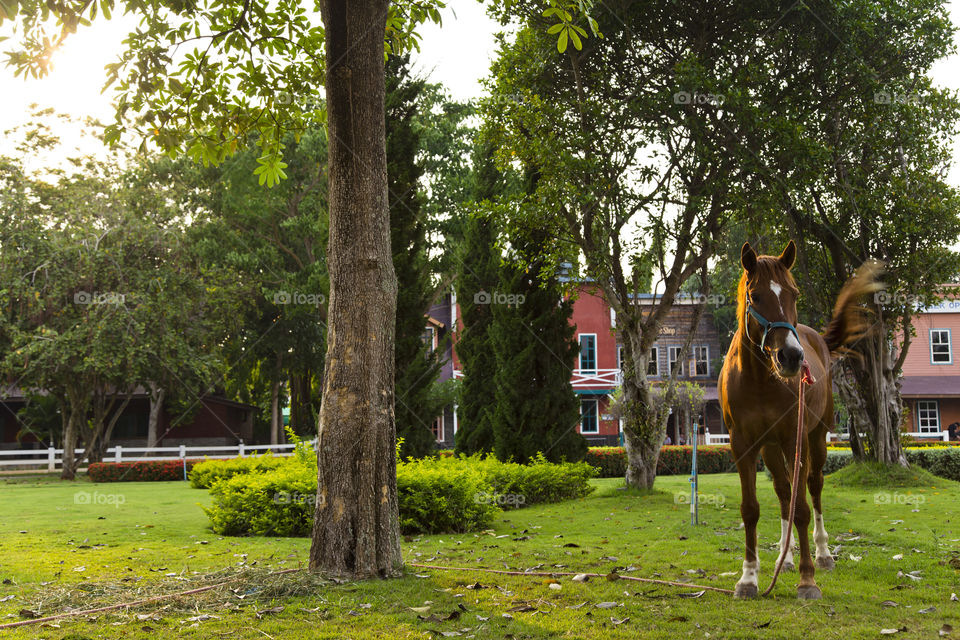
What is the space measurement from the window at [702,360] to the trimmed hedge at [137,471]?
90.3 ft

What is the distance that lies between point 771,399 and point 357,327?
12.3 feet

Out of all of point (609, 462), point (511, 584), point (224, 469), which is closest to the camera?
point (511, 584)

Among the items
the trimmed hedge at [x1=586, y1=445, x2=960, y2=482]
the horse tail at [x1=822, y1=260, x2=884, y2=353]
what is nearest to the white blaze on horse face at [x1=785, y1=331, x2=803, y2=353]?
the horse tail at [x1=822, y1=260, x2=884, y2=353]

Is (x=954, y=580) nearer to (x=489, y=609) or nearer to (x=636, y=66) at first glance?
(x=489, y=609)

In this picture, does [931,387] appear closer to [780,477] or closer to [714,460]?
[714,460]

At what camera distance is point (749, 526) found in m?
6.09

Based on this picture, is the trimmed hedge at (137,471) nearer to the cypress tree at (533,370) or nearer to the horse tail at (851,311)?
the cypress tree at (533,370)

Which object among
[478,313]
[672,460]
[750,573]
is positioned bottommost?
[672,460]

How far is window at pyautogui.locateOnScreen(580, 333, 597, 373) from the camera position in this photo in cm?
3653

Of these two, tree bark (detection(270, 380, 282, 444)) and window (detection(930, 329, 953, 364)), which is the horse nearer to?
tree bark (detection(270, 380, 282, 444))

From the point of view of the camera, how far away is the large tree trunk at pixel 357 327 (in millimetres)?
6668

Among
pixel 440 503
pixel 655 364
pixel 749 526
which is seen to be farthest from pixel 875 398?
pixel 655 364

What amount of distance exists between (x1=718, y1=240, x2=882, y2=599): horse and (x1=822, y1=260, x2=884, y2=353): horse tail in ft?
0.50

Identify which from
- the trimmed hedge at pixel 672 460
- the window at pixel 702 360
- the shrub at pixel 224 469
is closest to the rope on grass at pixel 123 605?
the shrub at pixel 224 469
